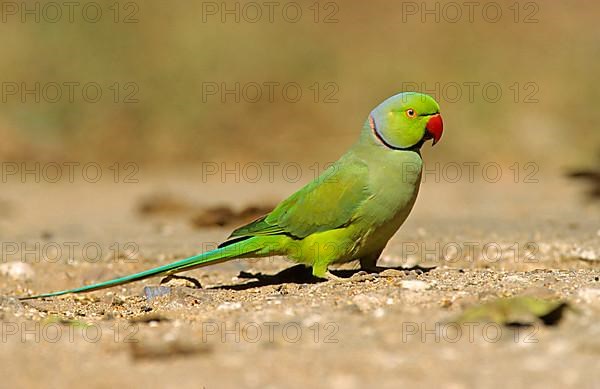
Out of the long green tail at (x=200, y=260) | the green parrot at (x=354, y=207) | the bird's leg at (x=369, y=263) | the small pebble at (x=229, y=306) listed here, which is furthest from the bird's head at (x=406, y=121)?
the small pebble at (x=229, y=306)

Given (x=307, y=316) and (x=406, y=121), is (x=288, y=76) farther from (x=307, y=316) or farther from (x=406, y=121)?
(x=307, y=316)

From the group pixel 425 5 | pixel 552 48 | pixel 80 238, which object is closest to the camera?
pixel 80 238

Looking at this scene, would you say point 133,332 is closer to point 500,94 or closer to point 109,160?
point 109,160

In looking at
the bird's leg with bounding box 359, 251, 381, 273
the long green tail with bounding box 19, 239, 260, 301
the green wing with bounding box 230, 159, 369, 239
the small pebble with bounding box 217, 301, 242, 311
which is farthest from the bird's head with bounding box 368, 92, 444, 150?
the small pebble with bounding box 217, 301, 242, 311

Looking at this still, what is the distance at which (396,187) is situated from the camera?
5074mm

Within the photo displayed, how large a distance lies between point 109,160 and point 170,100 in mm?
1634

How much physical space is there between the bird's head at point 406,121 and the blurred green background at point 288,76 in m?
8.08

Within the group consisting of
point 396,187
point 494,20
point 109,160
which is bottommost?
point 109,160

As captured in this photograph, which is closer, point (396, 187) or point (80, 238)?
point (396, 187)

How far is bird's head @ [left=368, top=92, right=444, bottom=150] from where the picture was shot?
17.2 feet

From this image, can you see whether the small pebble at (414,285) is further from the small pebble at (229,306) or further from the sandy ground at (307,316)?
the small pebble at (229,306)

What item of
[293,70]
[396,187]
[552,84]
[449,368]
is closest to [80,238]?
[396,187]

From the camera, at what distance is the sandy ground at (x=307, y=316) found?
315cm

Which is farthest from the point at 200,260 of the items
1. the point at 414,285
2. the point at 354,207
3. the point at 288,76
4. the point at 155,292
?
the point at 288,76
